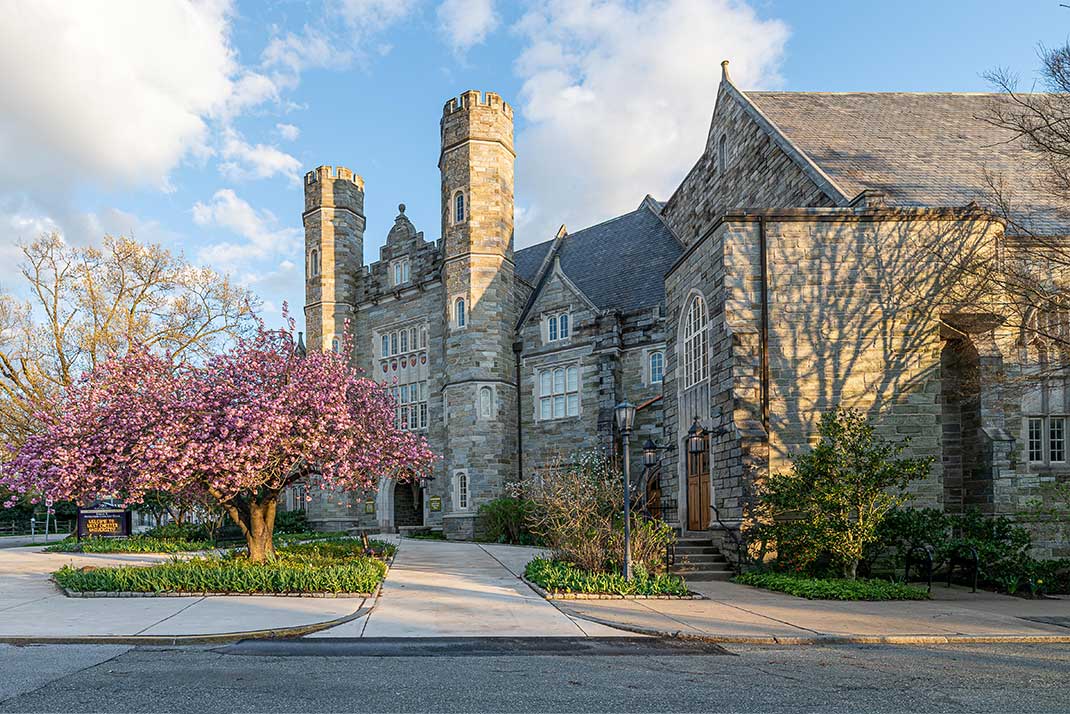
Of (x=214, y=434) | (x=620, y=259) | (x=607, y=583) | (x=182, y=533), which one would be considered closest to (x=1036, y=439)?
(x=607, y=583)

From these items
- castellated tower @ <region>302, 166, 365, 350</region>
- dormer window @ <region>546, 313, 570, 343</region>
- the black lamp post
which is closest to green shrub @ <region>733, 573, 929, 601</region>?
the black lamp post

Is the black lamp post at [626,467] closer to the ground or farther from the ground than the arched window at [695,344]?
closer to the ground

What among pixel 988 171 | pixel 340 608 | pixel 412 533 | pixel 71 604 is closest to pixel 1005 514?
pixel 988 171

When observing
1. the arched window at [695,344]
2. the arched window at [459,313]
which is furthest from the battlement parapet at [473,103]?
the arched window at [695,344]

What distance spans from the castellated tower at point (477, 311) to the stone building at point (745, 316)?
8 centimetres

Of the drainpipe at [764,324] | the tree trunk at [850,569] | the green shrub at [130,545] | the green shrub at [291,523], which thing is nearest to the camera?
the tree trunk at [850,569]

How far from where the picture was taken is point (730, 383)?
16859 millimetres

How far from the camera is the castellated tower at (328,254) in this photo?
36.2 m

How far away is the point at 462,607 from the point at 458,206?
68.8 ft

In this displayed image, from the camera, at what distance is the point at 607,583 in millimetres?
13383

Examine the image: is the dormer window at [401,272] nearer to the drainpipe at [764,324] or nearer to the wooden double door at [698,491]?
the wooden double door at [698,491]

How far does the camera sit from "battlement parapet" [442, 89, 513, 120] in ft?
99.5

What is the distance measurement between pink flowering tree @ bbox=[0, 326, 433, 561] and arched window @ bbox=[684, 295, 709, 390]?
314 inches

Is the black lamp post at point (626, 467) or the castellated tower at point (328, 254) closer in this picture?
the black lamp post at point (626, 467)
